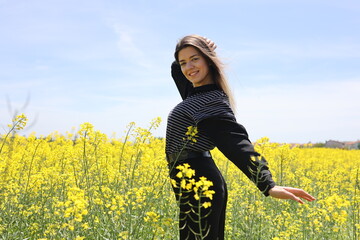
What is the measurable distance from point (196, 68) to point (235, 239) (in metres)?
2.07

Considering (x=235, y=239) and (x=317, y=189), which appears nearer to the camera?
(x=235, y=239)

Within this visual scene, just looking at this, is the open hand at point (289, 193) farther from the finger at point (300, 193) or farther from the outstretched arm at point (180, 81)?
the outstretched arm at point (180, 81)

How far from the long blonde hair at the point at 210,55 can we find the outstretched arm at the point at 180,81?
37 centimetres

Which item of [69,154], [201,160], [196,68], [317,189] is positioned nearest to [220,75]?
[196,68]

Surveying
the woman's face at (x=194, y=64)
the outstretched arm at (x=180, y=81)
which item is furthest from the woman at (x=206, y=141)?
the outstretched arm at (x=180, y=81)

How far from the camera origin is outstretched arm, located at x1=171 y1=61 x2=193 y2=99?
2907 mm

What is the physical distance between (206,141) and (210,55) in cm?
60

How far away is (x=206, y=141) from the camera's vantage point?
2.25 metres

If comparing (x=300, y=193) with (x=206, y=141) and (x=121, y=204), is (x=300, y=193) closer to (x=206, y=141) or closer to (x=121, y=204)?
(x=206, y=141)

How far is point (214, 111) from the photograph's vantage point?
7.25ft

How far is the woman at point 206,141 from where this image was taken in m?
2.07

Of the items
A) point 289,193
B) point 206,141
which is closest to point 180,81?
point 206,141

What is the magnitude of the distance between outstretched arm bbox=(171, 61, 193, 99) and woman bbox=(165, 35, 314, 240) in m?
0.37

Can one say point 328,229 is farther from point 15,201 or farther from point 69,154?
point 15,201
